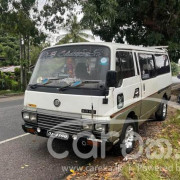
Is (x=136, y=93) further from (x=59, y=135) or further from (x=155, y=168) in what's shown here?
(x=59, y=135)

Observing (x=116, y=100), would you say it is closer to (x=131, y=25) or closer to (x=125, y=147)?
(x=125, y=147)

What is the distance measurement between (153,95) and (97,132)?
9.43 ft

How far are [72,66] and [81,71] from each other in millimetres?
253

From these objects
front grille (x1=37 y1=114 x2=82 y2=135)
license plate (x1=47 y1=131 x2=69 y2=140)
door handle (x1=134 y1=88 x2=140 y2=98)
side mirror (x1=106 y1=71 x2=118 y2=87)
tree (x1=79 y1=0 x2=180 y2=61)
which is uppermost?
tree (x1=79 y1=0 x2=180 y2=61)

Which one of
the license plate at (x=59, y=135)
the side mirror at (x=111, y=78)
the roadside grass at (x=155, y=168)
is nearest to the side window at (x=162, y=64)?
Answer: the roadside grass at (x=155, y=168)

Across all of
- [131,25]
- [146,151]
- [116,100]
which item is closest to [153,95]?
[146,151]

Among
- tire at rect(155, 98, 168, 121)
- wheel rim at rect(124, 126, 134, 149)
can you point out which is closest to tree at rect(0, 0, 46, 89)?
tire at rect(155, 98, 168, 121)

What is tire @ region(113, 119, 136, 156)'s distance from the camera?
4254mm

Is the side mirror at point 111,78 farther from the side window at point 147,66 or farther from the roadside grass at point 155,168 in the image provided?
the side window at point 147,66

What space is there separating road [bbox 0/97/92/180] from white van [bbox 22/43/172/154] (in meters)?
0.60

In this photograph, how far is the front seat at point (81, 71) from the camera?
405 cm

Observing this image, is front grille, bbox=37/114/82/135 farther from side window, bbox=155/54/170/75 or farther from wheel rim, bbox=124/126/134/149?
side window, bbox=155/54/170/75

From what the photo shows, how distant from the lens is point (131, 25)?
1479cm

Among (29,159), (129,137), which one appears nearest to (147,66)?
(129,137)
